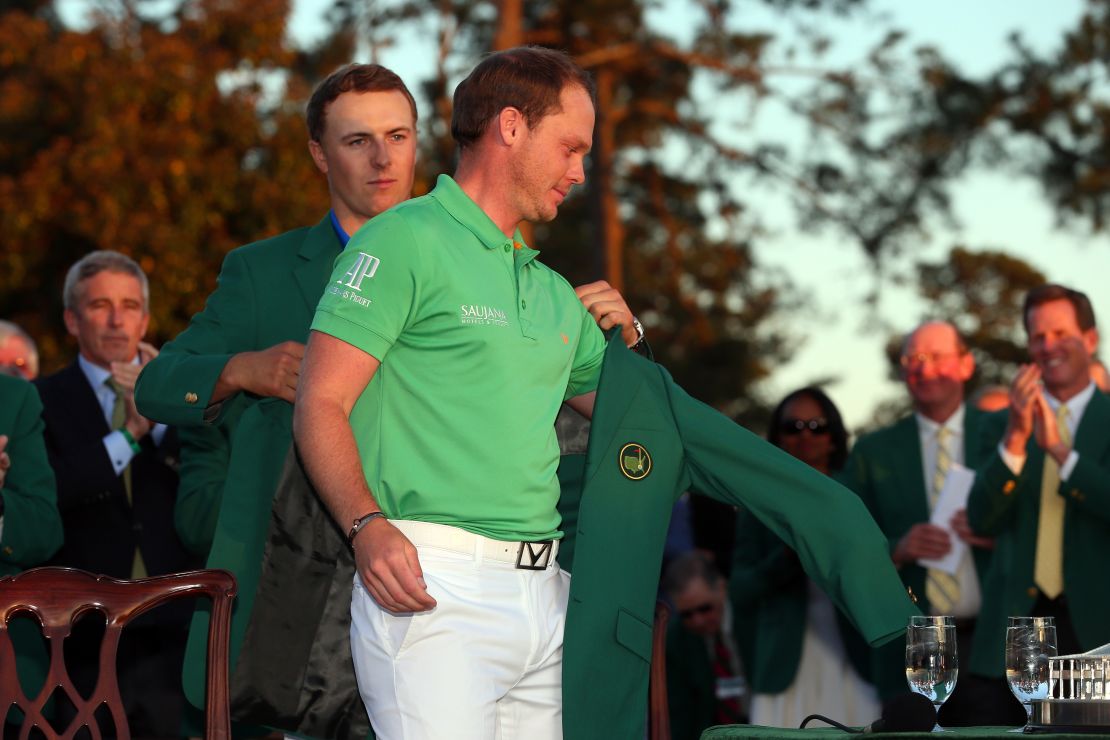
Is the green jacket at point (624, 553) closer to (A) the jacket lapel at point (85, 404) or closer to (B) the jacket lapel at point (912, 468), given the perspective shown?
(A) the jacket lapel at point (85, 404)

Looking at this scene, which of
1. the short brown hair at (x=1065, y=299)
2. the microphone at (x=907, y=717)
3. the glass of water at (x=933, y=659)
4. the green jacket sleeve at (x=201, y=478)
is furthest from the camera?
the short brown hair at (x=1065, y=299)

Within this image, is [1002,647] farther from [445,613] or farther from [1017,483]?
[445,613]

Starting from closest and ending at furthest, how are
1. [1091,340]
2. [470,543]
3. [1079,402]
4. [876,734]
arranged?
[876,734] < [470,543] < [1079,402] < [1091,340]

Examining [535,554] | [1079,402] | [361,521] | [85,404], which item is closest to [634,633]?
[535,554]

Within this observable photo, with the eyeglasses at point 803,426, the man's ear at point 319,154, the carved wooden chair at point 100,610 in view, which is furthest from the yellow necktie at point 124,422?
the eyeglasses at point 803,426

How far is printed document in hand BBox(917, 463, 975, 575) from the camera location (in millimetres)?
6273

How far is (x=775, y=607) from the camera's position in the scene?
6.75m

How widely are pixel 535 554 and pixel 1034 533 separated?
3232 millimetres

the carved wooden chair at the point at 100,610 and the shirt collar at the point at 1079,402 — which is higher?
the shirt collar at the point at 1079,402

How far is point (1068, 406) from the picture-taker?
5.99 metres

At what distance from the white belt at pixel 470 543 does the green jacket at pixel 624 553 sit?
0.16 metres

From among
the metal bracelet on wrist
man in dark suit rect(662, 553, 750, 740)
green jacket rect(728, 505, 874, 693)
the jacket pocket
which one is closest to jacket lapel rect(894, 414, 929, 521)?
green jacket rect(728, 505, 874, 693)

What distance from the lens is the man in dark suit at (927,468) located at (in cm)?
629

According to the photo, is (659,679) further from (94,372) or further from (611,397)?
(94,372)
